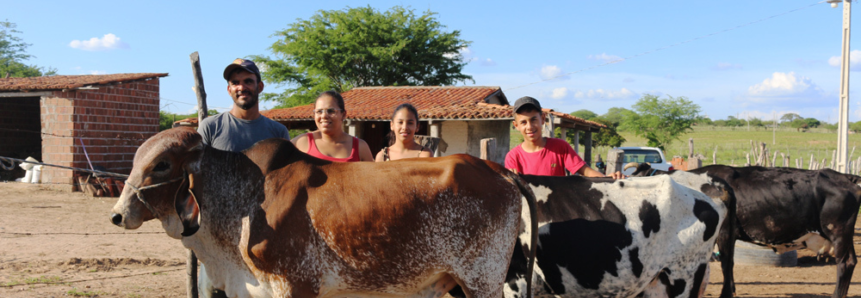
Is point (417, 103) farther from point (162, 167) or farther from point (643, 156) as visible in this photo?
point (162, 167)

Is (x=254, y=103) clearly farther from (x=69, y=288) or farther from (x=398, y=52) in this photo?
(x=398, y=52)

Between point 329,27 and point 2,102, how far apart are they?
13890 millimetres

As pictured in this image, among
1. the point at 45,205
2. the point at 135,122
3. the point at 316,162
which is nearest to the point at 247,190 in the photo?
the point at 316,162

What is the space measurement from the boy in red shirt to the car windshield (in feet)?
45.6

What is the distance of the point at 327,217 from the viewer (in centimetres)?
218

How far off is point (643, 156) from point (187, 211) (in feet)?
53.9

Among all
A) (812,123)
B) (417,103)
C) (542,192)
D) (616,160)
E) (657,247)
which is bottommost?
(657,247)

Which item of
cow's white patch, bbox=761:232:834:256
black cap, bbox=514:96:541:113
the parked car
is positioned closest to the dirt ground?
cow's white patch, bbox=761:232:834:256

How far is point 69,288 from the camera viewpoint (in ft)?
17.5

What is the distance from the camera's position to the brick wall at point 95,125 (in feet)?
46.7

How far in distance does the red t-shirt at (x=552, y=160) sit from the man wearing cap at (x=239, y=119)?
1711 millimetres

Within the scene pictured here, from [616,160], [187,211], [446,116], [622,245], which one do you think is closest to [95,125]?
[446,116]

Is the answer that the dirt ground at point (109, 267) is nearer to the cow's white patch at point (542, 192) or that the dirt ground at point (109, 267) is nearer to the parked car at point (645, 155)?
the cow's white patch at point (542, 192)

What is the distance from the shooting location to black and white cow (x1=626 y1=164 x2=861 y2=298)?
17.6ft
